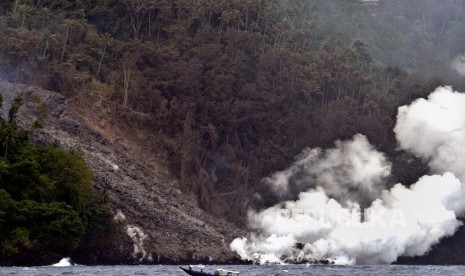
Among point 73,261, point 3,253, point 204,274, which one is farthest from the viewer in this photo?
point 73,261

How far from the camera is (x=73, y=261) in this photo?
7367 inches

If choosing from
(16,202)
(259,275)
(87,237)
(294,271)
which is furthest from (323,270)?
(16,202)

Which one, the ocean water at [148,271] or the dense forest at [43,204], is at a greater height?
the dense forest at [43,204]

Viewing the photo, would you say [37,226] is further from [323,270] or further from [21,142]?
[323,270]

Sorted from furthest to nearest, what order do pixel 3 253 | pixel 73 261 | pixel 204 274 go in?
pixel 73 261 → pixel 3 253 → pixel 204 274

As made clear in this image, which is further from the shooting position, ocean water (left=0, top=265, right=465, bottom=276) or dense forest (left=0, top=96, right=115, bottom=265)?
dense forest (left=0, top=96, right=115, bottom=265)

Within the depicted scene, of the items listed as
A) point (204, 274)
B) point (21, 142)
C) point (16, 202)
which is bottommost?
point (204, 274)

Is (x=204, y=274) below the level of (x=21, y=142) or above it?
below

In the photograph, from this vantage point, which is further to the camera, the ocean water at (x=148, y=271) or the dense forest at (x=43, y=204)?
the dense forest at (x=43, y=204)

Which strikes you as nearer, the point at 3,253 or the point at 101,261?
the point at 3,253

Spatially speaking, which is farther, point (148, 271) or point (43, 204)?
point (43, 204)

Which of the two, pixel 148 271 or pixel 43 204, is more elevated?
pixel 43 204

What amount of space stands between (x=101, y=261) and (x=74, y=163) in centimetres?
1837

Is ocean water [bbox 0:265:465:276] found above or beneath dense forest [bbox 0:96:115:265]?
beneath
